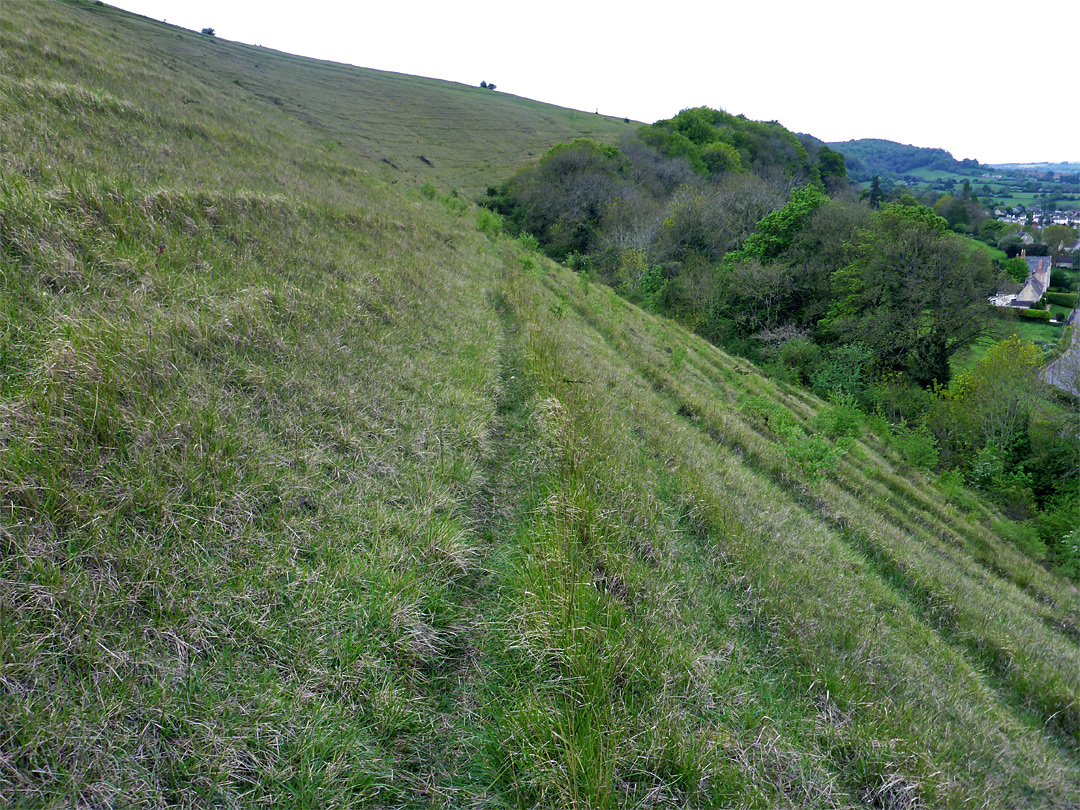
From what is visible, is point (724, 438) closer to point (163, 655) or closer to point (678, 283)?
point (163, 655)

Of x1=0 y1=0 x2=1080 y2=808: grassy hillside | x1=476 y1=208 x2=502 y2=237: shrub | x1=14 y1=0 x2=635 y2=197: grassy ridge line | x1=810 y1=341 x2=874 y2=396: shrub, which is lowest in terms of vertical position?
x1=810 y1=341 x2=874 y2=396: shrub

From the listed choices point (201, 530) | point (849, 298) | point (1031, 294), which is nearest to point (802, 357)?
point (849, 298)

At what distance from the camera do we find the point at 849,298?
33469 mm

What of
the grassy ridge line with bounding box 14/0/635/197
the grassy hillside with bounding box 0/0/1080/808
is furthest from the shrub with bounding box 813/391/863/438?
the grassy ridge line with bounding box 14/0/635/197

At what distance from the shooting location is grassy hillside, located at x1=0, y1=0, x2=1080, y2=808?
216cm

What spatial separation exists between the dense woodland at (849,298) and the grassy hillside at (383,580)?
16.6 m

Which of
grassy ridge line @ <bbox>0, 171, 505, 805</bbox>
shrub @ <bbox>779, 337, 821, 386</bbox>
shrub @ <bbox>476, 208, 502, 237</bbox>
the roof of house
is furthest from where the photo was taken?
the roof of house

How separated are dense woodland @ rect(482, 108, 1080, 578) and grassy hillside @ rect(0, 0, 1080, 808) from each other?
16.6 meters

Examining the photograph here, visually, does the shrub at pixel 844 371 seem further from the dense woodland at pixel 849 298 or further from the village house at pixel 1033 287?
the village house at pixel 1033 287

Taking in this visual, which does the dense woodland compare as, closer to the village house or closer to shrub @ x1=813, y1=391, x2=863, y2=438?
shrub @ x1=813, y1=391, x2=863, y2=438

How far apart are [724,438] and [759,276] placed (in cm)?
3094

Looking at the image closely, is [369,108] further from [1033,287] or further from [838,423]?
[1033,287]

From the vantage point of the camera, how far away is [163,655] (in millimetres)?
2217

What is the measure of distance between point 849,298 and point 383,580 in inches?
1554
